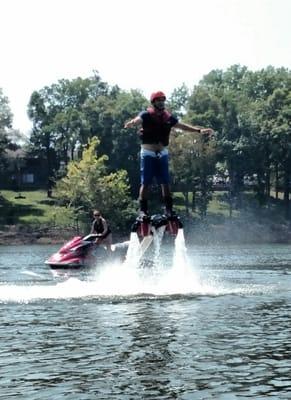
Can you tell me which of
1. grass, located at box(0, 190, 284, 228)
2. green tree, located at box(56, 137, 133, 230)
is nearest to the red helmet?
green tree, located at box(56, 137, 133, 230)

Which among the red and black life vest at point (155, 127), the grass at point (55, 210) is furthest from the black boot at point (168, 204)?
the grass at point (55, 210)

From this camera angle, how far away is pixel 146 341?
47.0 feet

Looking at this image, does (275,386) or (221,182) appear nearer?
(275,386)

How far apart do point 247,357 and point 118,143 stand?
9457 centimetres

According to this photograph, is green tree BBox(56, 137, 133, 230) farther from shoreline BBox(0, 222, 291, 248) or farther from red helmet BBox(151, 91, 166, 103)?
red helmet BBox(151, 91, 166, 103)

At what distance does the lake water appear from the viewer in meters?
11.0

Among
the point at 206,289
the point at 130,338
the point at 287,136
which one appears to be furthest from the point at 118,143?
the point at 130,338

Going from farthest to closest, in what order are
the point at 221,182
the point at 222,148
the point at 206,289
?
the point at 221,182 < the point at 222,148 < the point at 206,289

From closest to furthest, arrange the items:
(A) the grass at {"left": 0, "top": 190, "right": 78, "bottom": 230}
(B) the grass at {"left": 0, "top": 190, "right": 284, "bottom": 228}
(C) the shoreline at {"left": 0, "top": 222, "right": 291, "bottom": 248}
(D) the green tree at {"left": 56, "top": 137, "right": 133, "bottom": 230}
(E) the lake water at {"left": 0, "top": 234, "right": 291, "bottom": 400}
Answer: (E) the lake water at {"left": 0, "top": 234, "right": 291, "bottom": 400}
(C) the shoreline at {"left": 0, "top": 222, "right": 291, "bottom": 248}
(D) the green tree at {"left": 56, "top": 137, "right": 133, "bottom": 230}
(A) the grass at {"left": 0, "top": 190, "right": 78, "bottom": 230}
(B) the grass at {"left": 0, "top": 190, "right": 284, "bottom": 228}

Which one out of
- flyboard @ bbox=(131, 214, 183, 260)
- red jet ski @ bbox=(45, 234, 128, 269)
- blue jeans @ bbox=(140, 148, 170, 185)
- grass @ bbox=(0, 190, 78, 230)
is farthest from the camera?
grass @ bbox=(0, 190, 78, 230)

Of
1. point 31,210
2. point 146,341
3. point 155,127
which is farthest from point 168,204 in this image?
point 31,210

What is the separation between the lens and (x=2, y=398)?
10.5 m

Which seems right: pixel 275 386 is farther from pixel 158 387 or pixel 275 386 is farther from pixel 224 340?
pixel 224 340

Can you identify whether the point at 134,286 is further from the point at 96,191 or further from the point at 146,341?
the point at 96,191
